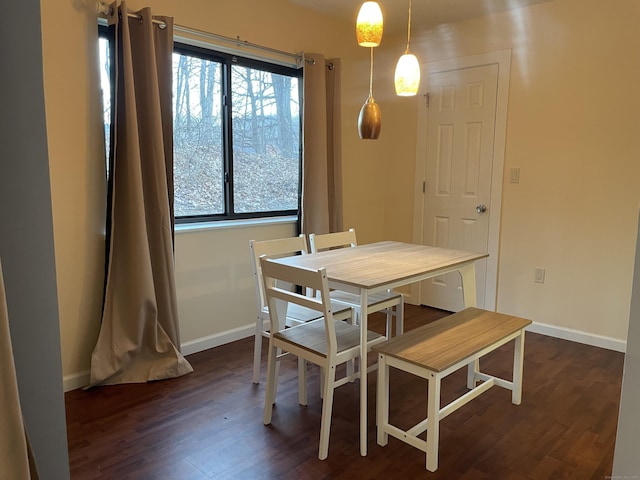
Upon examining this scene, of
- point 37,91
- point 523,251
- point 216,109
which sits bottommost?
point 523,251

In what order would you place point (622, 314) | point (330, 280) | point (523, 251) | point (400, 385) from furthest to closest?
point (523, 251) < point (622, 314) < point (400, 385) < point (330, 280)

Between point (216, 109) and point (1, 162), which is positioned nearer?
point (1, 162)

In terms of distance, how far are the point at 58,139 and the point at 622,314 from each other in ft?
12.0

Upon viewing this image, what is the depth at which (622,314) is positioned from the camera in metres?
3.20

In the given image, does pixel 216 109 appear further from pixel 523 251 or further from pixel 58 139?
pixel 523 251

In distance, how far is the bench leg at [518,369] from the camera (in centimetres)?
241

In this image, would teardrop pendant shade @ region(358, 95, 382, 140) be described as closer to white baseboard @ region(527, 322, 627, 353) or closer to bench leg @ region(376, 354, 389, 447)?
bench leg @ region(376, 354, 389, 447)

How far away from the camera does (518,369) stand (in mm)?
2439

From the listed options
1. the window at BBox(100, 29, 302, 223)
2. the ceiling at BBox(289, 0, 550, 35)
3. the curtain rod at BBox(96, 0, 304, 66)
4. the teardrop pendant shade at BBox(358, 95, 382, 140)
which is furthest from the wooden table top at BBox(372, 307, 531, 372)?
the ceiling at BBox(289, 0, 550, 35)

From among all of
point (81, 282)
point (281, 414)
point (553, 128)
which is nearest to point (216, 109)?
point (81, 282)

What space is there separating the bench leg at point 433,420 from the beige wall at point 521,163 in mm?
1784

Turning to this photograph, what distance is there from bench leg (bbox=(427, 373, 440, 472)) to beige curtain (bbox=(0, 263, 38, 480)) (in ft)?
4.48

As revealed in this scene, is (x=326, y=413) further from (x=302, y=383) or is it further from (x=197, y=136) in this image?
(x=197, y=136)

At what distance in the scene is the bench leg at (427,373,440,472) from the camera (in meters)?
1.85
